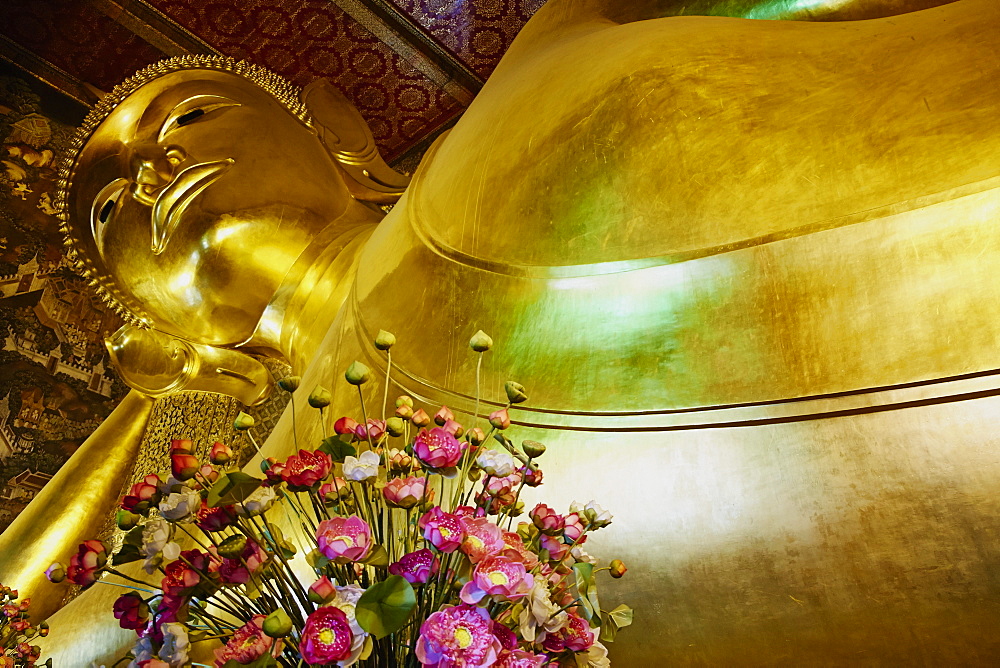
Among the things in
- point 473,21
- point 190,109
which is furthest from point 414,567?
point 473,21

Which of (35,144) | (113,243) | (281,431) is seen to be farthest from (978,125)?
(35,144)

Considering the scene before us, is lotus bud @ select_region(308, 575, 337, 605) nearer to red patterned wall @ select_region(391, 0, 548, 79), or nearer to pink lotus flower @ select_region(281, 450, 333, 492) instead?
pink lotus flower @ select_region(281, 450, 333, 492)

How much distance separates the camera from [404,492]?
0.55 m

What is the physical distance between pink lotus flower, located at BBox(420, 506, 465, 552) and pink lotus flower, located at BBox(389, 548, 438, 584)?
0.01 metres

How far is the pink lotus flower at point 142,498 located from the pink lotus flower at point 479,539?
237 millimetres

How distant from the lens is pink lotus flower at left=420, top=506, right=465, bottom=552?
0.52 m

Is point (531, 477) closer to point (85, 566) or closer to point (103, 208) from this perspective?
point (85, 566)

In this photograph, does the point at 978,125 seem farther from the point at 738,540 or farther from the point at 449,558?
the point at 449,558

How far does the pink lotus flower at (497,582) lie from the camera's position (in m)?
0.49

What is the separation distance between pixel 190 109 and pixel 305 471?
4.71ft

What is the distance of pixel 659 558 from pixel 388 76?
343 centimetres

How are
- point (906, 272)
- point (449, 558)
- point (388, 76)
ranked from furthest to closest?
point (388, 76) < point (906, 272) < point (449, 558)

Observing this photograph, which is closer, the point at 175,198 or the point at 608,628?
the point at 608,628

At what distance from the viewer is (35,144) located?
357 cm
